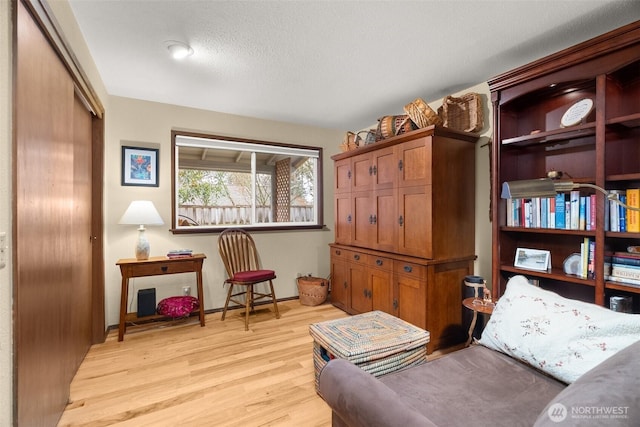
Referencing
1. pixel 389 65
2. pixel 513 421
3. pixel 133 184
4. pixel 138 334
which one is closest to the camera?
pixel 513 421

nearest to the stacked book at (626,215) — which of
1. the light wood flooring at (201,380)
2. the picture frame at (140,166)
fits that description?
the light wood flooring at (201,380)

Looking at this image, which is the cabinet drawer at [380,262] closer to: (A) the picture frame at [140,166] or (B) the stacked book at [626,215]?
(B) the stacked book at [626,215]

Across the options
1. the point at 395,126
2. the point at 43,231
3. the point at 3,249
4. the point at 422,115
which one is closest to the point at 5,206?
the point at 3,249

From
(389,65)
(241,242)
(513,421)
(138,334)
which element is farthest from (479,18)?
(138,334)

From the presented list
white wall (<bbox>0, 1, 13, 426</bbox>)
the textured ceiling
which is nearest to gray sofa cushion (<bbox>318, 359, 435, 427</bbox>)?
white wall (<bbox>0, 1, 13, 426</bbox>)

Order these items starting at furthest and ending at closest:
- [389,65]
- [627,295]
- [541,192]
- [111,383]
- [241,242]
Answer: [241,242] < [389,65] < [111,383] < [627,295] < [541,192]

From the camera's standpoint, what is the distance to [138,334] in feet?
9.98

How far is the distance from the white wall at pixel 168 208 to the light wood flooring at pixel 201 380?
51 cm

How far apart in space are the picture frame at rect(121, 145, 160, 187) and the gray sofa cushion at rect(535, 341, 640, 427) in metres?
3.69

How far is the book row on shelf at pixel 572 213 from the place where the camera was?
183cm

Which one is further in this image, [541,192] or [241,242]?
[241,242]

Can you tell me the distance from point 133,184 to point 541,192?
364cm

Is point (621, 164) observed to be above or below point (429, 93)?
below

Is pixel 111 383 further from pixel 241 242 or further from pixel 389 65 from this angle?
pixel 389 65
